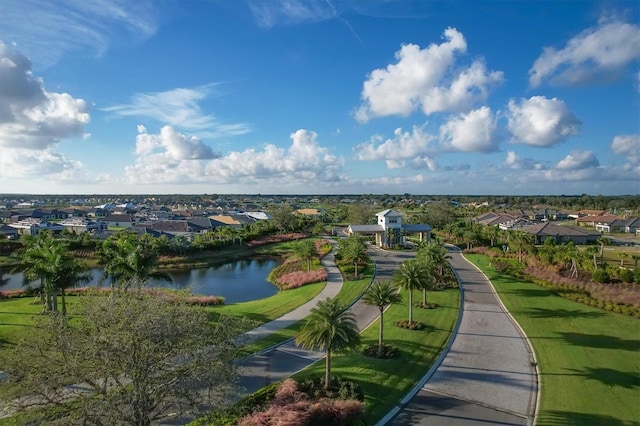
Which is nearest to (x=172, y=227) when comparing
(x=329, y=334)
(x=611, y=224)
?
(x=329, y=334)

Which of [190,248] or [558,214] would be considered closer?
[190,248]

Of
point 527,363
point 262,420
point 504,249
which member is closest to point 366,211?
point 504,249

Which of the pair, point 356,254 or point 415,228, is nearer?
point 356,254

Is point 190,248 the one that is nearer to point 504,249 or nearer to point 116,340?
point 504,249

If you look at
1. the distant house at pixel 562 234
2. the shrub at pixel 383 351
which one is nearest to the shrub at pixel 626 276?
the shrub at pixel 383 351

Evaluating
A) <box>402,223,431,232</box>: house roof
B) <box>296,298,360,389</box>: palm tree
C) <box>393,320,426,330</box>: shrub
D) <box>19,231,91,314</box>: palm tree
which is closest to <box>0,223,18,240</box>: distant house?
<box>19,231,91,314</box>: palm tree

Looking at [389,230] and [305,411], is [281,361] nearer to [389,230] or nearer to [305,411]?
[305,411]
